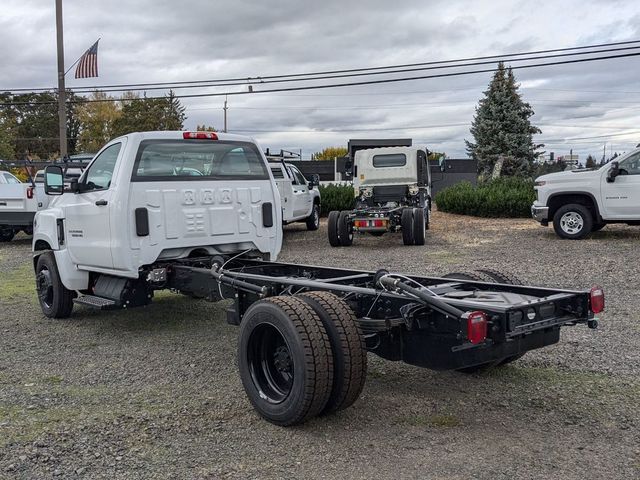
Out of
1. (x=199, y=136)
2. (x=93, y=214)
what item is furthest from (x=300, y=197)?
(x=93, y=214)

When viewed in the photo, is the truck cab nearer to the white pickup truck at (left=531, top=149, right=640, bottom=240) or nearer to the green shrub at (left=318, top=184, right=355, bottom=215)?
the white pickup truck at (left=531, top=149, right=640, bottom=240)

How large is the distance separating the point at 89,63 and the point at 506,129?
22.6 m

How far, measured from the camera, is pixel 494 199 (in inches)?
763

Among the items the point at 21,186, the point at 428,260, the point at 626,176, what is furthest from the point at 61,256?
the point at 626,176

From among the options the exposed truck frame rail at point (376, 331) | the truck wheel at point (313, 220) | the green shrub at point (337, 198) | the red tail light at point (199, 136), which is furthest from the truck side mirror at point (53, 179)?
the green shrub at point (337, 198)

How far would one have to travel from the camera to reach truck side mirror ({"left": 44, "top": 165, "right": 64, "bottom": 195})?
21.6 ft

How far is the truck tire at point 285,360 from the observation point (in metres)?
3.77

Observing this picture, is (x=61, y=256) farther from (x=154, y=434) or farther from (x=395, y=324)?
(x=395, y=324)

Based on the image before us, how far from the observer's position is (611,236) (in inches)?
541

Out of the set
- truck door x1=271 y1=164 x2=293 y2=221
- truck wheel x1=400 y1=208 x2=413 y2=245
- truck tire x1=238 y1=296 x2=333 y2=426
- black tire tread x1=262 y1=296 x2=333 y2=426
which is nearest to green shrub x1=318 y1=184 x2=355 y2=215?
truck door x1=271 y1=164 x2=293 y2=221

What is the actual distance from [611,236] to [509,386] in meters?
10.3

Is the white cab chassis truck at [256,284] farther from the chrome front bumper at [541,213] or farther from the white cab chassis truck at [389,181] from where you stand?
the chrome front bumper at [541,213]

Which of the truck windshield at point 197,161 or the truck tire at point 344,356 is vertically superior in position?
the truck windshield at point 197,161

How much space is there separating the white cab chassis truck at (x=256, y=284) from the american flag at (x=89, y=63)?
16.5m
